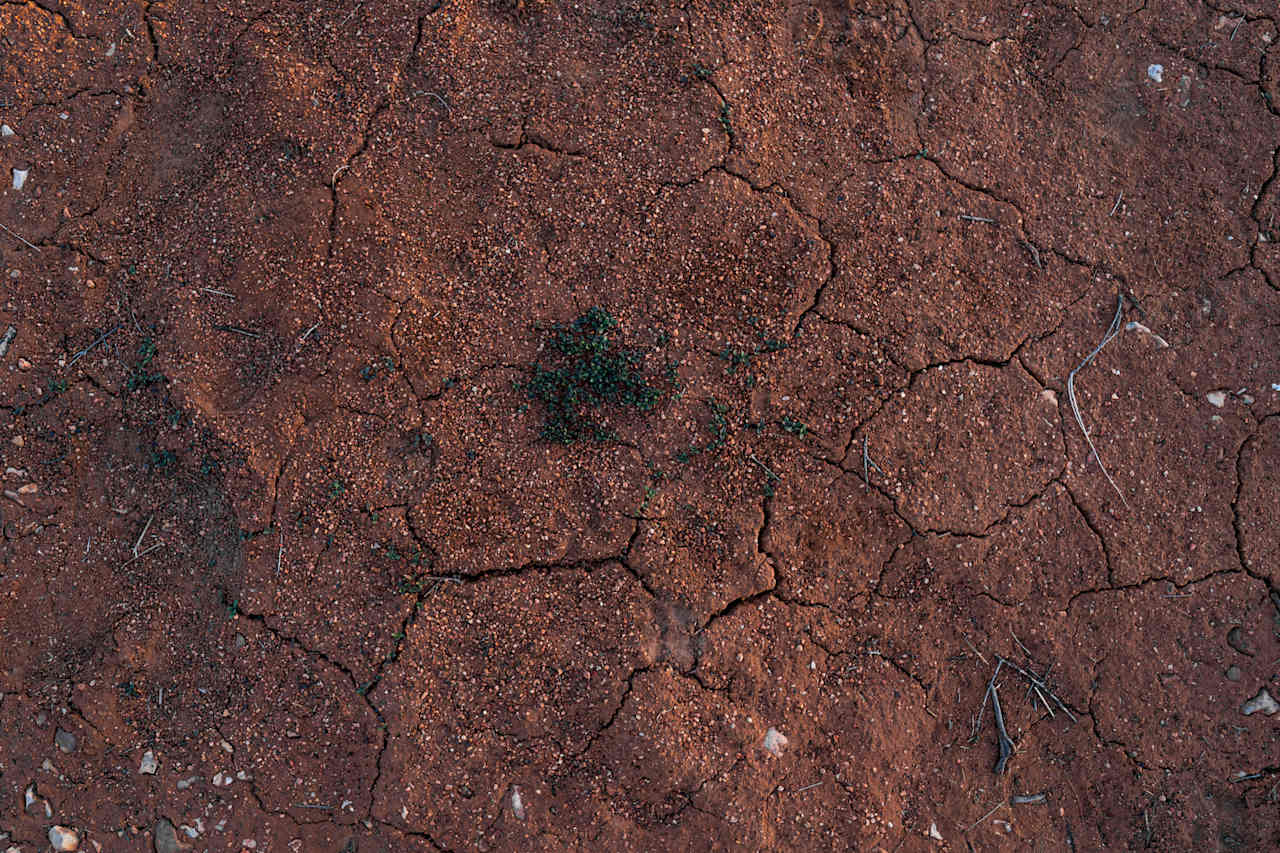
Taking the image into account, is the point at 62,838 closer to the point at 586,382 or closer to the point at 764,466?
the point at 586,382

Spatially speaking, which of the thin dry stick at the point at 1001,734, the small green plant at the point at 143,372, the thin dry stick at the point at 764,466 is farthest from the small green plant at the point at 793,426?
the small green plant at the point at 143,372

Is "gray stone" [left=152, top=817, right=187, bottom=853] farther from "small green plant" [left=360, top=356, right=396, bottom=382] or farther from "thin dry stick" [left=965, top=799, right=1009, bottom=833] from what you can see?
"thin dry stick" [left=965, top=799, right=1009, bottom=833]

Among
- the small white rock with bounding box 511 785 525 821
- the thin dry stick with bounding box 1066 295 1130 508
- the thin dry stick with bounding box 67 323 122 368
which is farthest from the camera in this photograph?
the thin dry stick with bounding box 1066 295 1130 508

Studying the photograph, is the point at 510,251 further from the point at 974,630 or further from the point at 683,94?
the point at 974,630

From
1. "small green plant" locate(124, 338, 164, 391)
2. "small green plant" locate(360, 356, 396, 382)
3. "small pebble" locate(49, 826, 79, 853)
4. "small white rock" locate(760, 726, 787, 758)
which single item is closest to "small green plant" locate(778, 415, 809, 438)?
"small white rock" locate(760, 726, 787, 758)

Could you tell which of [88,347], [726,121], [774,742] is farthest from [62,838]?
[726,121]

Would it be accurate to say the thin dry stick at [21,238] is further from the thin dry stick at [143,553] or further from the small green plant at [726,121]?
the small green plant at [726,121]
